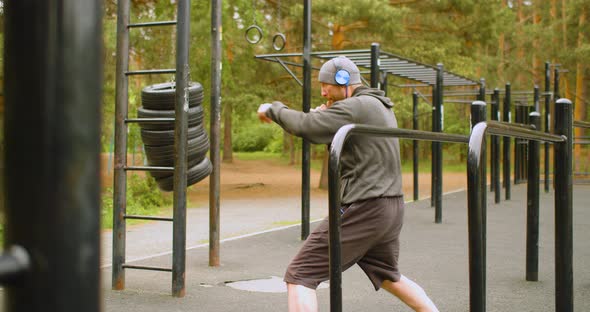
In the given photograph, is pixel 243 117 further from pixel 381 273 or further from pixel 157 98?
pixel 381 273

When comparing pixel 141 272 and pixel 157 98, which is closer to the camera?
pixel 157 98

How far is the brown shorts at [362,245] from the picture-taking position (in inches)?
157

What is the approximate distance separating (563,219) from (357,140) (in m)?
1.58

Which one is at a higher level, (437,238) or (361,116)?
(361,116)

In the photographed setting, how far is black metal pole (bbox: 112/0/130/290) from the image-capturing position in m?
6.36

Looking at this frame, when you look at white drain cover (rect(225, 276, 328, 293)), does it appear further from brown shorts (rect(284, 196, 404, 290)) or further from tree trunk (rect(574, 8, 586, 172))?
tree trunk (rect(574, 8, 586, 172))

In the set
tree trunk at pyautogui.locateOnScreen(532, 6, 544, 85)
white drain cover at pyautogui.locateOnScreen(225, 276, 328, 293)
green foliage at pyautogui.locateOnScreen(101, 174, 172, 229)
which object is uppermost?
tree trunk at pyautogui.locateOnScreen(532, 6, 544, 85)

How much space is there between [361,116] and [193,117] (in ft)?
12.1

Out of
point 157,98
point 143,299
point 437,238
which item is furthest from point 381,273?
point 437,238

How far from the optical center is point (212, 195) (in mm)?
7715

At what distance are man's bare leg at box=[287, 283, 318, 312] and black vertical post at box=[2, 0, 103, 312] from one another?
3.43 m

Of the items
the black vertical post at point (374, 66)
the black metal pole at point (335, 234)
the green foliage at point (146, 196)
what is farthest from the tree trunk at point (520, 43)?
the black metal pole at point (335, 234)

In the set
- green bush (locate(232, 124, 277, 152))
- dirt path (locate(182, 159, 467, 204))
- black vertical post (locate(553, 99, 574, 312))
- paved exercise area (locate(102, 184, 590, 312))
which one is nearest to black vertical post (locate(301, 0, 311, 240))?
paved exercise area (locate(102, 184, 590, 312))

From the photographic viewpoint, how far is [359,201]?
4082mm
